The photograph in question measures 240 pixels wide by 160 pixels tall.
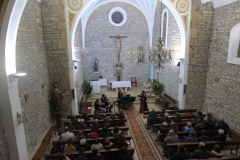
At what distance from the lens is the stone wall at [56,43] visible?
25.7ft

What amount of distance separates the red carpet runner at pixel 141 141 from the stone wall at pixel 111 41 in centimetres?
719

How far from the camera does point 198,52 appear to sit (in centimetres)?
893

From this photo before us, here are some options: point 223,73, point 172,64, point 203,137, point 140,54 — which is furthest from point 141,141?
point 140,54

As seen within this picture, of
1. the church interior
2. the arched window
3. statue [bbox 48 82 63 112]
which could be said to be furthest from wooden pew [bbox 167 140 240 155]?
the arched window

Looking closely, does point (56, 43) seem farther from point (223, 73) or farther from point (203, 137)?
point (223, 73)

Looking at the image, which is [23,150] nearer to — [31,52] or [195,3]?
[31,52]

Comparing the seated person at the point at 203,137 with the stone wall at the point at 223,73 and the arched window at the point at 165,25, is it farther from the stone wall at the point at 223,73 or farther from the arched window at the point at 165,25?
the arched window at the point at 165,25

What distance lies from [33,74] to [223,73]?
7.98 metres

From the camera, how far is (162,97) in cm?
1174

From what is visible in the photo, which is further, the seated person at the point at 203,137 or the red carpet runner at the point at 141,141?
the red carpet runner at the point at 141,141

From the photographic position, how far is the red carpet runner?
19.6 feet

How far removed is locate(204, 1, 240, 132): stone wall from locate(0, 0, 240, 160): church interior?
43mm

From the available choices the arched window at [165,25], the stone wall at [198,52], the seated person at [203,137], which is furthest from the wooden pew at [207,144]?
the arched window at [165,25]

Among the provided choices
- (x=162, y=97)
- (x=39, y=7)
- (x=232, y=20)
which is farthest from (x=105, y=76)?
(x=232, y=20)
